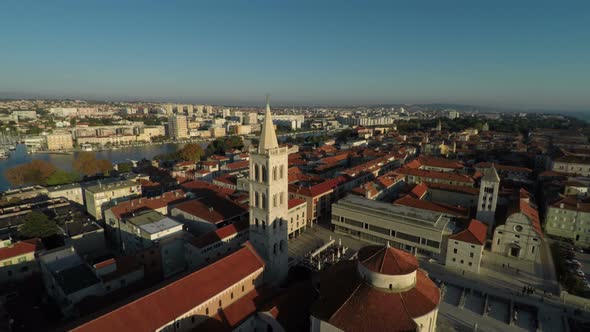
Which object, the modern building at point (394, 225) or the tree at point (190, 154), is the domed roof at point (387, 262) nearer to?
the modern building at point (394, 225)

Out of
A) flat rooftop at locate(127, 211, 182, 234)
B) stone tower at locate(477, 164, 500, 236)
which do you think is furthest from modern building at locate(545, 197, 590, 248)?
flat rooftop at locate(127, 211, 182, 234)

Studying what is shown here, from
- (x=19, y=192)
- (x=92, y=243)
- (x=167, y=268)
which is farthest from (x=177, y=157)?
(x=167, y=268)

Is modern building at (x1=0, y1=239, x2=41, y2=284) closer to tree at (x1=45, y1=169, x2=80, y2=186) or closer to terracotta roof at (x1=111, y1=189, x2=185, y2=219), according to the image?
terracotta roof at (x1=111, y1=189, x2=185, y2=219)

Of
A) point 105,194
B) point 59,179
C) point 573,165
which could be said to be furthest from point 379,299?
point 59,179

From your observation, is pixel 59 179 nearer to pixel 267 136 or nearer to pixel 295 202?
pixel 295 202

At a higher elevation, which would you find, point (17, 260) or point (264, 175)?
point (264, 175)
